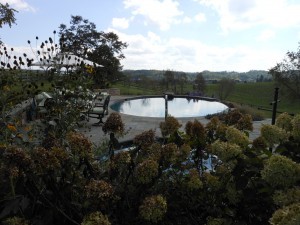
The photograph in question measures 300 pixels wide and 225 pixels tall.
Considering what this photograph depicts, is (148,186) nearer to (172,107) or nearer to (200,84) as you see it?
(172,107)

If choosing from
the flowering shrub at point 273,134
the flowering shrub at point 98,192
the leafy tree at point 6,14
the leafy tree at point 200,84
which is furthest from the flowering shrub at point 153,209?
the leafy tree at point 200,84

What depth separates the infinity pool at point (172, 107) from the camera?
714 inches

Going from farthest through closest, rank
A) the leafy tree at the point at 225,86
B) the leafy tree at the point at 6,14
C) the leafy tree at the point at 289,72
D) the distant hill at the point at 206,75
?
1. the distant hill at the point at 206,75
2. the leafy tree at the point at 225,86
3. the leafy tree at the point at 289,72
4. the leafy tree at the point at 6,14

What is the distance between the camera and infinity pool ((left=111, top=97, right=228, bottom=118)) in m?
18.1

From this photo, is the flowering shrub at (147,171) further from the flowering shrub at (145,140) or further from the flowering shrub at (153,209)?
the flowering shrub at (145,140)

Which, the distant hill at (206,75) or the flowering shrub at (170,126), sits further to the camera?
the distant hill at (206,75)

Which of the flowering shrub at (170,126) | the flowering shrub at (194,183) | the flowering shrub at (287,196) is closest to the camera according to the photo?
the flowering shrub at (287,196)

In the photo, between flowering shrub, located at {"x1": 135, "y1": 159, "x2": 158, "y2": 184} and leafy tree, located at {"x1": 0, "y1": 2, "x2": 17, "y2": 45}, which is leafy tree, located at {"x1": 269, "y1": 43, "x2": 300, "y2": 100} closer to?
leafy tree, located at {"x1": 0, "y1": 2, "x2": 17, "y2": 45}

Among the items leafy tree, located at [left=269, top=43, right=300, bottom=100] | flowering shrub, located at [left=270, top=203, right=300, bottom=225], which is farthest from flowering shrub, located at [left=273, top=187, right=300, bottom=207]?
leafy tree, located at [left=269, top=43, right=300, bottom=100]

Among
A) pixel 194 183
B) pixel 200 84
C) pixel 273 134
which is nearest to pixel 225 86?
pixel 200 84

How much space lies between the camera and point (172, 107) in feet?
70.2

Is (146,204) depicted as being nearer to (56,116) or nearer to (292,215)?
(292,215)

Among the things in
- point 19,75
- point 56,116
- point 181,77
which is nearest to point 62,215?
point 56,116

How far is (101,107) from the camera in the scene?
10.1 meters
